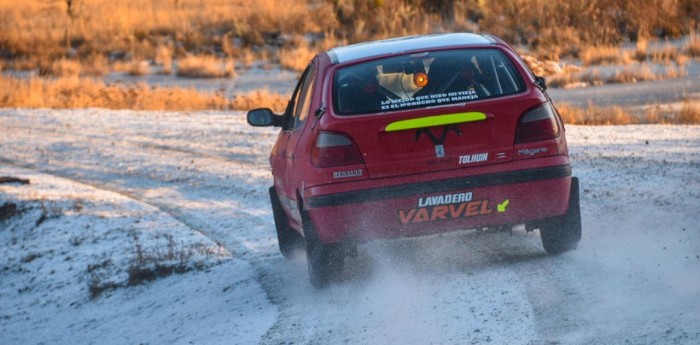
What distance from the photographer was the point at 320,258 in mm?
7980

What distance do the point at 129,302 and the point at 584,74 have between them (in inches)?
792

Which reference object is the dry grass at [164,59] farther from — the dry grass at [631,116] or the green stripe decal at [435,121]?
the green stripe decal at [435,121]

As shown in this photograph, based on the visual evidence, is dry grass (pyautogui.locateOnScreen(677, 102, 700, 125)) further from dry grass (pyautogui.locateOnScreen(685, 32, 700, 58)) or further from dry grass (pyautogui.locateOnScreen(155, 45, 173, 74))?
dry grass (pyautogui.locateOnScreen(155, 45, 173, 74))

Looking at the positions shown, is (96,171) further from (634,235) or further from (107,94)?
(107,94)

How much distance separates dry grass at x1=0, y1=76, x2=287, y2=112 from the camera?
85.3 ft

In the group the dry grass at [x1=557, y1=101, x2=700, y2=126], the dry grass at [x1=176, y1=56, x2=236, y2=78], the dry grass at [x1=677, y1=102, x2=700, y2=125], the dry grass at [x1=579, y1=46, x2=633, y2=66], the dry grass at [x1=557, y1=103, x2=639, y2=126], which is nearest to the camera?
the dry grass at [x1=677, y1=102, x2=700, y2=125]

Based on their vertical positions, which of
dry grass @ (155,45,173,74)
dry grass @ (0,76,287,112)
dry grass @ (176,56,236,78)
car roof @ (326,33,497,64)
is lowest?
dry grass @ (155,45,173,74)

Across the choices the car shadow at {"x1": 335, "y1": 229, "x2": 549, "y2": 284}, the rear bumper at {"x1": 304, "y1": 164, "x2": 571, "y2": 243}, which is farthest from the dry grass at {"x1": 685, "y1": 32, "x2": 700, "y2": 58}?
the rear bumper at {"x1": 304, "y1": 164, "x2": 571, "y2": 243}

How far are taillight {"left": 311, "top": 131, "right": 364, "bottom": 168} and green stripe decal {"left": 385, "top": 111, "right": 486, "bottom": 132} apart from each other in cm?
24

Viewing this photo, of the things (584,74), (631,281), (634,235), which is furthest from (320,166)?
(584,74)

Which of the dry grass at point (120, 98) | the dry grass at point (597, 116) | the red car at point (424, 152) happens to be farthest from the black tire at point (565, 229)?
the dry grass at point (120, 98)

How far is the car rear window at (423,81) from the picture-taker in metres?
7.67

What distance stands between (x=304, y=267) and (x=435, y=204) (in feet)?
7.31

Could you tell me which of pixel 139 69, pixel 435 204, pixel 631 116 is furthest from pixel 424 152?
pixel 139 69
